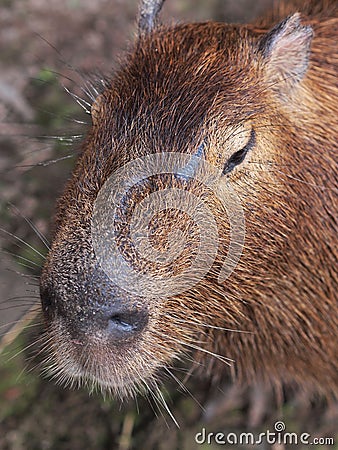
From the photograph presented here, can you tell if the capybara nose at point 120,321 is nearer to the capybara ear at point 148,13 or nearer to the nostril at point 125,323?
the nostril at point 125,323

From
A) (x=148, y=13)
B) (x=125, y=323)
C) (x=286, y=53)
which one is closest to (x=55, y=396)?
(x=125, y=323)

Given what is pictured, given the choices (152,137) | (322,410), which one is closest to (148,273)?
(152,137)

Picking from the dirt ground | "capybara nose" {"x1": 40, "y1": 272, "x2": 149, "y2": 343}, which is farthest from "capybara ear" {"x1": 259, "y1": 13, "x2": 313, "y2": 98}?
"capybara nose" {"x1": 40, "y1": 272, "x2": 149, "y2": 343}

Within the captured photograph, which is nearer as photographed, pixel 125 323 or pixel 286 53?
pixel 125 323

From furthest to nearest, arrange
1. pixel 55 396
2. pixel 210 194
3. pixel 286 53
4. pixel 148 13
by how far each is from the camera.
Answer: pixel 55 396 < pixel 148 13 < pixel 286 53 < pixel 210 194

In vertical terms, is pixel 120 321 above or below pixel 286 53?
below

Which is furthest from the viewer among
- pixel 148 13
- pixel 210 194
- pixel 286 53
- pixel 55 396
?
pixel 55 396

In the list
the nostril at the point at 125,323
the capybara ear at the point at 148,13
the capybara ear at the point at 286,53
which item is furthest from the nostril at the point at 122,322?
the capybara ear at the point at 148,13

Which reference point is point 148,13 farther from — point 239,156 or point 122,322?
point 122,322
